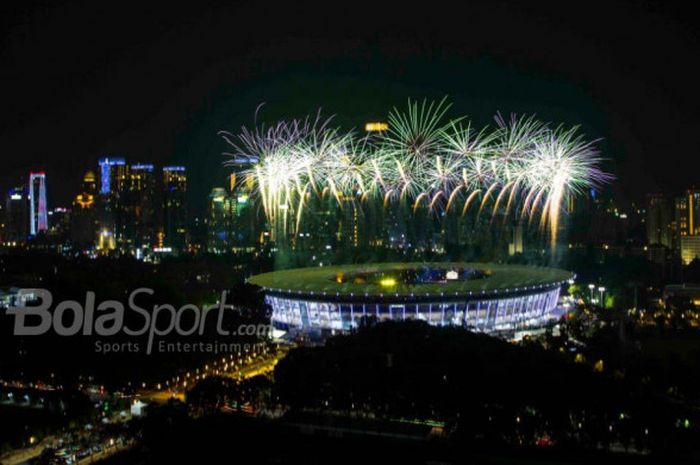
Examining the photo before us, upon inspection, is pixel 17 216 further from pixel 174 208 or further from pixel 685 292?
pixel 685 292

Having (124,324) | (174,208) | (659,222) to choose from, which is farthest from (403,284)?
(174,208)

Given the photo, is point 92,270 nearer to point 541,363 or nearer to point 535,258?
point 535,258

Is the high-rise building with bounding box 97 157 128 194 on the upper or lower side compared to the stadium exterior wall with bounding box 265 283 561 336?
upper

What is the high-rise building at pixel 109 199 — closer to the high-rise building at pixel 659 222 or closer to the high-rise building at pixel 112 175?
the high-rise building at pixel 112 175

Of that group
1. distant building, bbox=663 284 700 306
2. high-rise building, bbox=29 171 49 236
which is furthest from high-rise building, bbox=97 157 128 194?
distant building, bbox=663 284 700 306

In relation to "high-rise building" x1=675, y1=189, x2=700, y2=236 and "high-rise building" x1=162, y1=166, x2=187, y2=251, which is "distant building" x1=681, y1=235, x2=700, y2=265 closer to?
"high-rise building" x1=675, y1=189, x2=700, y2=236

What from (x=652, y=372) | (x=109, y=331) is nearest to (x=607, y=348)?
(x=652, y=372)
